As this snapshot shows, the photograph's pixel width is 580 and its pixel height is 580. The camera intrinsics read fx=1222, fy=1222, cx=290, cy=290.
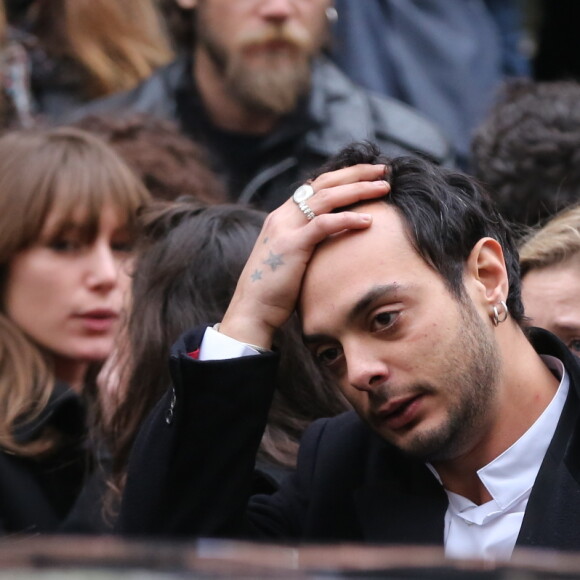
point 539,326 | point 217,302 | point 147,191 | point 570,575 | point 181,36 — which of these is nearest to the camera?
point 570,575

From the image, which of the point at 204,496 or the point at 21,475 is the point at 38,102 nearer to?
the point at 21,475

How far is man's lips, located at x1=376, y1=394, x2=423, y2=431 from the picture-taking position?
2221 mm

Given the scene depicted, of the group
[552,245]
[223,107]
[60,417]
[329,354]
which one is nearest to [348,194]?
[329,354]

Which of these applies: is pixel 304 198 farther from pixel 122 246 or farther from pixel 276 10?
pixel 276 10

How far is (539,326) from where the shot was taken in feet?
8.90

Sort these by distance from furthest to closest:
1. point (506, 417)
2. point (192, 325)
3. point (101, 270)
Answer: point (101, 270) < point (192, 325) < point (506, 417)

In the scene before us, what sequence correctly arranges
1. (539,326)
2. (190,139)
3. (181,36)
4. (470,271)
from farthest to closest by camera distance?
1. (181,36)
2. (190,139)
3. (539,326)
4. (470,271)

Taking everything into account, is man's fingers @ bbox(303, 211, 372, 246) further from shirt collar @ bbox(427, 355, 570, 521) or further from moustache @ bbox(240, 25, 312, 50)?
moustache @ bbox(240, 25, 312, 50)

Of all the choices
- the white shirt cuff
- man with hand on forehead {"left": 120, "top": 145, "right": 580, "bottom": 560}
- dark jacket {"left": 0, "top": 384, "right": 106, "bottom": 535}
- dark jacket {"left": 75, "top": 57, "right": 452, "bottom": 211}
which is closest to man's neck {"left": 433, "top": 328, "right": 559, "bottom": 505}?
man with hand on forehead {"left": 120, "top": 145, "right": 580, "bottom": 560}

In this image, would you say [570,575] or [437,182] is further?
[437,182]

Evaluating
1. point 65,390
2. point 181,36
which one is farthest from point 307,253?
point 181,36

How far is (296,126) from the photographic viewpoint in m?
4.57

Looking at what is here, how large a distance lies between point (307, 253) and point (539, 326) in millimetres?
632

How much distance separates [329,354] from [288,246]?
0.74 ft
